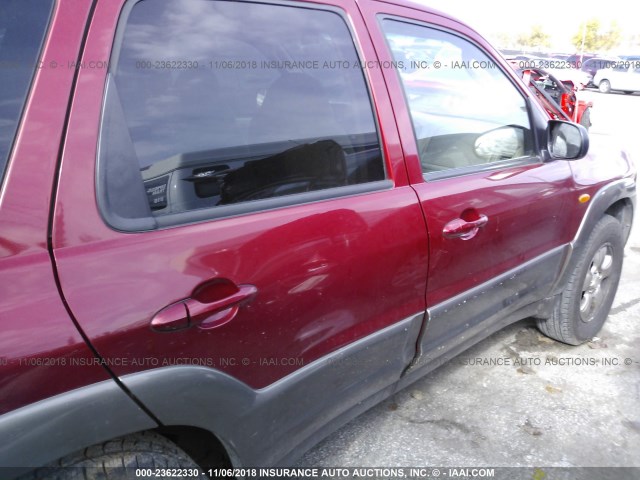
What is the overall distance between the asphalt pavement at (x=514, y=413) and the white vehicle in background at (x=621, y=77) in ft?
76.9

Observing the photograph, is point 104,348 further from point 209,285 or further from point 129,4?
point 129,4

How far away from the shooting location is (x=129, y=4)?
3.74 ft

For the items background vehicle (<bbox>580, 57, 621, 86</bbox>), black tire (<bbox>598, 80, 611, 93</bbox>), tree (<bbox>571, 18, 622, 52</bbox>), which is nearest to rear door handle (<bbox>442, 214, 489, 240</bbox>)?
black tire (<bbox>598, 80, 611, 93</bbox>)

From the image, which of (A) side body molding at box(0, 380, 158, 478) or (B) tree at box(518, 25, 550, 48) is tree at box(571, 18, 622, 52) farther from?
(A) side body molding at box(0, 380, 158, 478)

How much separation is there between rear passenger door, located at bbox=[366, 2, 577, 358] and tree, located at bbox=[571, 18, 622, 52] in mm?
56470

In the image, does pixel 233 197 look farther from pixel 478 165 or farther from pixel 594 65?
pixel 594 65

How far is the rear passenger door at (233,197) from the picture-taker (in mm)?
1057

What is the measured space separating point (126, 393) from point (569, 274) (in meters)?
2.39

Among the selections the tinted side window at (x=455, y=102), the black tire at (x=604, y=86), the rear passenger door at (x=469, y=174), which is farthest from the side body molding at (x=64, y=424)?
the black tire at (x=604, y=86)

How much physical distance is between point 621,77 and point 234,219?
2617 cm

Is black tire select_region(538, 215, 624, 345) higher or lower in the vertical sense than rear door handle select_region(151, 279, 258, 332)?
lower

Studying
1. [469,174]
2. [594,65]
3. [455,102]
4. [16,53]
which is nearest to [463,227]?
[469,174]

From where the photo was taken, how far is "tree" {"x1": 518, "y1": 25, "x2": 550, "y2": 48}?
54003 millimetres

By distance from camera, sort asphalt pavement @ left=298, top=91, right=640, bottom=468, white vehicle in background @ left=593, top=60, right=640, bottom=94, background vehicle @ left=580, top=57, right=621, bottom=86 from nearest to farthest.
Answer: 1. asphalt pavement @ left=298, top=91, right=640, bottom=468
2. white vehicle in background @ left=593, top=60, right=640, bottom=94
3. background vehicle @ left=580, top=57, right=621, bottom=86
